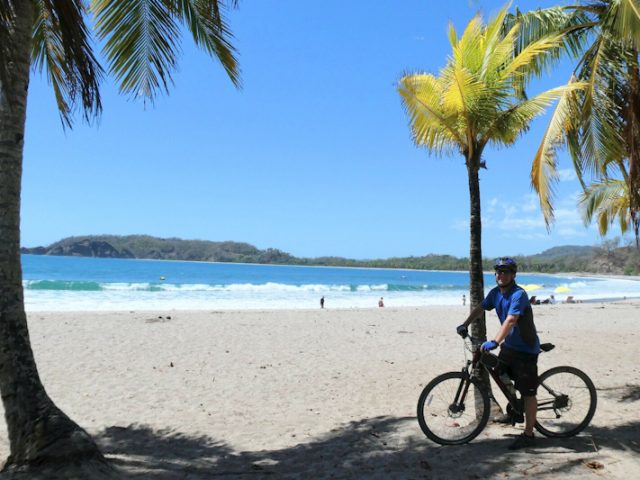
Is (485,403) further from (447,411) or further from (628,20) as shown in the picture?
(628,20)

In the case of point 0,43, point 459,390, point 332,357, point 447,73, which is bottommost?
point 332,357

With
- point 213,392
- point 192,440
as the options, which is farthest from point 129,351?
point 192,440

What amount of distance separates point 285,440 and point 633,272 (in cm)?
14148

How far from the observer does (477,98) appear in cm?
511

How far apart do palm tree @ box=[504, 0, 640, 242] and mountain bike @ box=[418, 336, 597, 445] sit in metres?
2.15

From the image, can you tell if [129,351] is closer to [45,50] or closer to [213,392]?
[213,392]

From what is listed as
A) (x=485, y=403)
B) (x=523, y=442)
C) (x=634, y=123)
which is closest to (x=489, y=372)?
(x=485, y=403)

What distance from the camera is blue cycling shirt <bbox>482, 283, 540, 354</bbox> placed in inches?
156

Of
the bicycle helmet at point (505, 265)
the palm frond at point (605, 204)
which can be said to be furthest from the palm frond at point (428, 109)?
the palm frond at point (605, 204)

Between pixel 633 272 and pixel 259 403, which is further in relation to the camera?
pixel 633 272


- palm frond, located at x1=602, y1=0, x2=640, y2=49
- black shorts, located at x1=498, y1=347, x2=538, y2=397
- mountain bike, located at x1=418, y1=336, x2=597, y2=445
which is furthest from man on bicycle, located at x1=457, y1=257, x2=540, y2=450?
palm frond, located at x1=602, y1=0, x2=640, y2=49

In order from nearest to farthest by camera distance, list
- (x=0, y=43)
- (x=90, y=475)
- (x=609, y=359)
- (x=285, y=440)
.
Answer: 1. (x=0, y=43)
2. (x=90, y=475)
3. (x=285, y=440)
4. (x=609, y=359)

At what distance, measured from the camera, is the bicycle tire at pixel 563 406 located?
4.38m

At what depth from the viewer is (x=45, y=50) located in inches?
226
